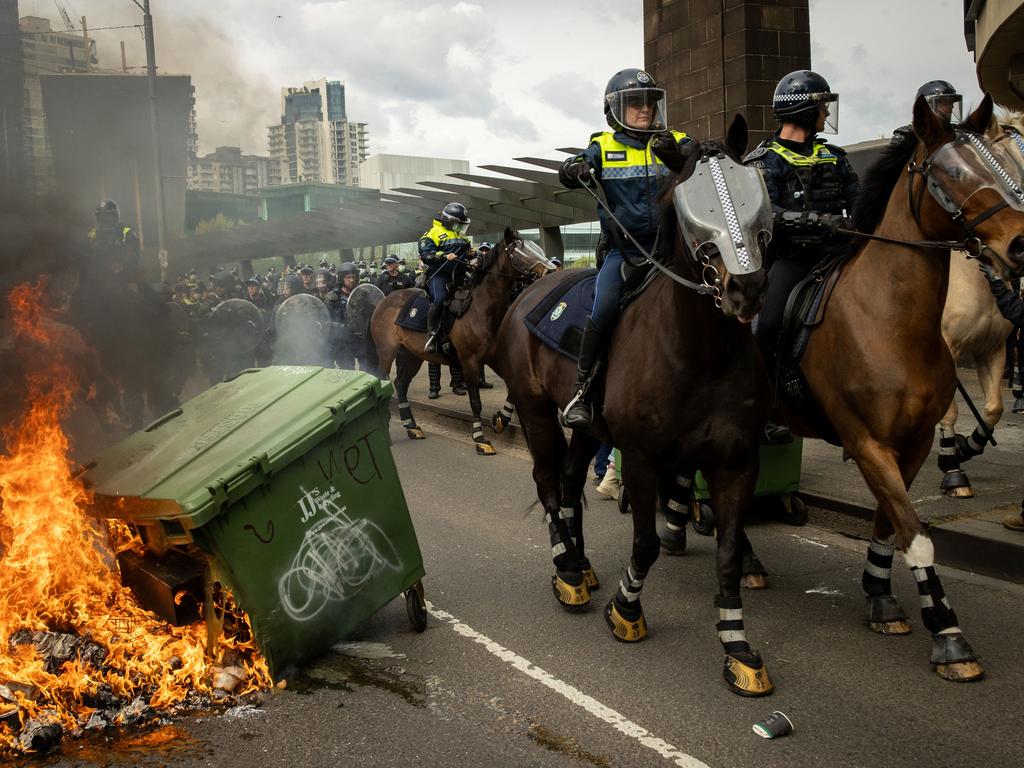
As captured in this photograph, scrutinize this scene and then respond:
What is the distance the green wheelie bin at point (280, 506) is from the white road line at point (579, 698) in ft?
1.05

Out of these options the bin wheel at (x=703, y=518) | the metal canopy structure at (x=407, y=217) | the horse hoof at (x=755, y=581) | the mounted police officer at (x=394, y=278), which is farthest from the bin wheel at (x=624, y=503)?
the mounted police officer at (x=394, y=278)

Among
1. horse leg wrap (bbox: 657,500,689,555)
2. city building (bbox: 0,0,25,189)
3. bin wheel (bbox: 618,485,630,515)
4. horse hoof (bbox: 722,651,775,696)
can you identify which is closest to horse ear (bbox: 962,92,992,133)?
horse hoof (bbox: 722,651,775,696)

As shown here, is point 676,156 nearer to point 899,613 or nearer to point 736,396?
point 736,396

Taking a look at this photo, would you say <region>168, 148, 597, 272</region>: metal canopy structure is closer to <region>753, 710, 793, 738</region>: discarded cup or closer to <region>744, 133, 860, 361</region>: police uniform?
<region>744, 133, 860, 361</region>: police uniform

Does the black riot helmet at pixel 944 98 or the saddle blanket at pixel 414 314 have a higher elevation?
the black riot helmet at pixel 944 98

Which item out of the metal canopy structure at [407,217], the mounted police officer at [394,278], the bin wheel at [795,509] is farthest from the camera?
the mounted police officer at [394,278]

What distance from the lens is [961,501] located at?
7.59 metres

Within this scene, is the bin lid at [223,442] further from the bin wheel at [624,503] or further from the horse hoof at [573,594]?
the bin wheel at [624,503]

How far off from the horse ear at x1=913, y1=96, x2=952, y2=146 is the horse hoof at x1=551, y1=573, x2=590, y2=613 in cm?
300

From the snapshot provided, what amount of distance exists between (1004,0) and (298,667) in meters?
15.3

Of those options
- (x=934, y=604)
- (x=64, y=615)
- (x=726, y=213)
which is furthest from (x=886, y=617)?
(x=64, y=615)

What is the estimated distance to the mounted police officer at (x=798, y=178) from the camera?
234 inches

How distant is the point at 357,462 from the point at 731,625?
2.01 meters

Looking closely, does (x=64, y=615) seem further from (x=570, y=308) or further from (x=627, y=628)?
(x=570, y=308)
